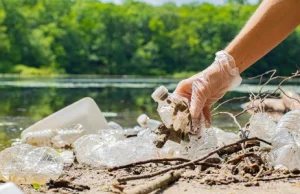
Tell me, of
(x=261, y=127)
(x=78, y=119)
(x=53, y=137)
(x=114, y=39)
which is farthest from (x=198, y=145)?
(x=114, y=39)

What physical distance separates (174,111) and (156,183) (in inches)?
36.6

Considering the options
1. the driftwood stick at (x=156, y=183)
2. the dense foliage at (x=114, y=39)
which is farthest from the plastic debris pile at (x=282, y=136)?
the dense foliage at (x=114, y=39)

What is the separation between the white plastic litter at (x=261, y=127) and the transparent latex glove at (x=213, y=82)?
2.26 feet

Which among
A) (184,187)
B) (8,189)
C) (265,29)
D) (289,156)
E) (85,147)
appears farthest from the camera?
(85,147)

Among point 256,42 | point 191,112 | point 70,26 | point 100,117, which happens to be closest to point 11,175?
point 191,112

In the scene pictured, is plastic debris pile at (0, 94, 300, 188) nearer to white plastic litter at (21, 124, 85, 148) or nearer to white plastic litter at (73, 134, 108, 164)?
white plastic litter at (73, 134, 108, 164)

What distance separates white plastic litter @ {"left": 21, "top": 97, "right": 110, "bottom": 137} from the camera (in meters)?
5.52

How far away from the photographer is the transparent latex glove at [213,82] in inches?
140

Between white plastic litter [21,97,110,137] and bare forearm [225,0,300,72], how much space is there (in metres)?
2.34

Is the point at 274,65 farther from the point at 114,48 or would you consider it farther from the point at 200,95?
the point at 200,95

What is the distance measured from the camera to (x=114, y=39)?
9188cm

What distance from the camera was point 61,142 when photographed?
5176 millimetres

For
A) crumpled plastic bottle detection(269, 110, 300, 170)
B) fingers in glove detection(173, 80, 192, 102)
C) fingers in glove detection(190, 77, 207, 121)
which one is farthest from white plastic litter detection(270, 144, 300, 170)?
fingers in glove detection(173, 80, 192, 102)

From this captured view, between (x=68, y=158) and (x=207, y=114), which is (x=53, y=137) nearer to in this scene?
(x=68, y=158)
